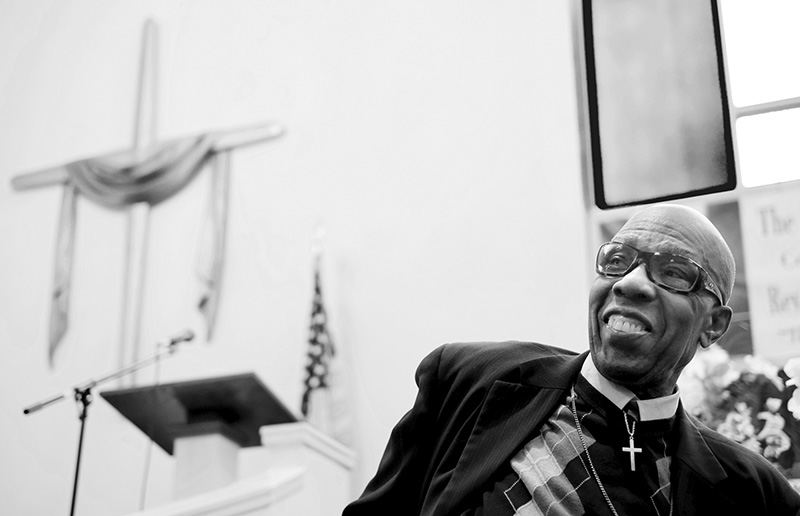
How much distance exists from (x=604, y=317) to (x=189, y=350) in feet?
18.3

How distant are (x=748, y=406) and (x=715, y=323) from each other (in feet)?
8.41

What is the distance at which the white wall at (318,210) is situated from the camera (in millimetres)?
6457

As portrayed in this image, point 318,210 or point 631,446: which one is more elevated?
point 318,210

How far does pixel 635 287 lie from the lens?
185cm

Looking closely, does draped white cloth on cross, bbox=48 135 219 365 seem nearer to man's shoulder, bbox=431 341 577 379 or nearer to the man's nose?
man's shoulder, bbox=431 341 577 379

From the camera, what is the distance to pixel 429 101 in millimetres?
6918

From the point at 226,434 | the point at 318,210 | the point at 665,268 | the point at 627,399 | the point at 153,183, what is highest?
the point at 153,183

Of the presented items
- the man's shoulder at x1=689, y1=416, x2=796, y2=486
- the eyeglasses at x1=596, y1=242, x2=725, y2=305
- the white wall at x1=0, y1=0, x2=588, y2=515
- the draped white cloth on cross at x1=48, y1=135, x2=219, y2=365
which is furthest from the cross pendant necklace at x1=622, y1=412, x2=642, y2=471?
the draped white cloth on cross at x1=48, y1=135, x2=219, y2=365

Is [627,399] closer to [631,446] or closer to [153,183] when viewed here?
[631,446]

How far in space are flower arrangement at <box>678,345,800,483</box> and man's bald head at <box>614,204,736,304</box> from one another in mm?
2431

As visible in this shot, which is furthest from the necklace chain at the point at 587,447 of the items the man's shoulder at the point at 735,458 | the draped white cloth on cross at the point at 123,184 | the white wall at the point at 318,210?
the draped white cloth on cross at the point at 123,184

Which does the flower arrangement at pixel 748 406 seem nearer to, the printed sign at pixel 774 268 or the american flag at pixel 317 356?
the printed sign at pixel 774 268

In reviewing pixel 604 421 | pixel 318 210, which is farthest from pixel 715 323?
pixel 318 210

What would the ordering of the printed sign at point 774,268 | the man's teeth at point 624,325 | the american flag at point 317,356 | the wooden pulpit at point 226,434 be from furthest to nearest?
the american flag at point 317,356, the printed sign at point 774,268, the wooden pulpit at point 226,434, the man's teeth at point 624,325
